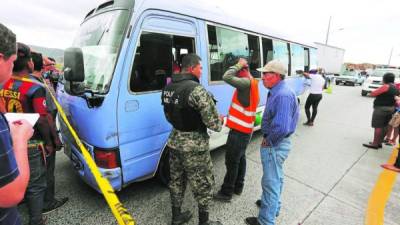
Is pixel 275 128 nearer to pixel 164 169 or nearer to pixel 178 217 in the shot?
pixel 178 217

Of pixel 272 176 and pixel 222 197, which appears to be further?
pixel 222 197

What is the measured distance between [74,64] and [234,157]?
85.2 inches

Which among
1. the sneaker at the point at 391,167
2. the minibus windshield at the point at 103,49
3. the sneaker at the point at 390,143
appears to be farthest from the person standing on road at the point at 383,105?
the minibus windshield at the point at 103,49

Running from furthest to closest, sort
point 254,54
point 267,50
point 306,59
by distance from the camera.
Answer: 1. point 306,59
2. point 267,50
3. point 254,54

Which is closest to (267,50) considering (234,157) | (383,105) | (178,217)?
(234,157)

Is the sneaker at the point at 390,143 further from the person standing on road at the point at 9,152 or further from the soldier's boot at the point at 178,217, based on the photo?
the person standing on road at the point at 9,152

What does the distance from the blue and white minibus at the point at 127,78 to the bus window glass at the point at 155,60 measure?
0.04 feet

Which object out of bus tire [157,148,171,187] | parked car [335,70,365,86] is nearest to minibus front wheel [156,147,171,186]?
bus tire [157,148,171,187]

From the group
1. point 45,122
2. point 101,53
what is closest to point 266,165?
point 101,53

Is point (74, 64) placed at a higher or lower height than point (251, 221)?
higher

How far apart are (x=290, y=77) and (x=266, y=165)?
4.56 metres

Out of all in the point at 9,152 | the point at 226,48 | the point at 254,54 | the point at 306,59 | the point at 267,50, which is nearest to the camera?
the point at 9,152

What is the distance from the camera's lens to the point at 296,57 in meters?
6.91

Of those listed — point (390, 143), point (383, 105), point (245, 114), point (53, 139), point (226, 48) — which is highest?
point (226, 48)
